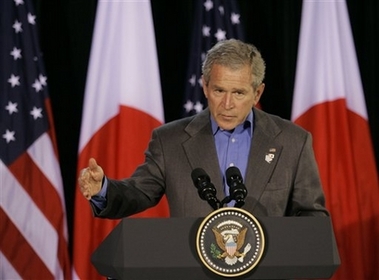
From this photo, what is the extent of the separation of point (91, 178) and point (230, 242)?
20.5 inches

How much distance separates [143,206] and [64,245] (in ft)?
6.53

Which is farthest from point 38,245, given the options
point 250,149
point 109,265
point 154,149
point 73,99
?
point 109,265

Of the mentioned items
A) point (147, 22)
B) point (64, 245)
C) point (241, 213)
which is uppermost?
point (147, 22)

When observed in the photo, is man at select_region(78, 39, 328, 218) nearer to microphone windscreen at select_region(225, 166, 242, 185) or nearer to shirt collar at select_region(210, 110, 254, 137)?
shirt collar at select_region(210, 110, 254, 137)

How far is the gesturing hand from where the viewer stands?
2.46 meters

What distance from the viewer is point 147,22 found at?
16.0ft

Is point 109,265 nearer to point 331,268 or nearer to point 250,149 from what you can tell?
point 331,268

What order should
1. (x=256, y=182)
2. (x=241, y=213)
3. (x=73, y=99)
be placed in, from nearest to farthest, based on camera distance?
(x=241, y=213), (x=256, y=182), (x=73, y=99)

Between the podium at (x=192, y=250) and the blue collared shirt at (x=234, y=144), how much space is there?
0.65m

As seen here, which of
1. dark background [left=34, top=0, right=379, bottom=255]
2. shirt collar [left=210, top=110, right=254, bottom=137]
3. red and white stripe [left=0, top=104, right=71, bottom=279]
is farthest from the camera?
dark background [left=34, top=0, right=379, bottom=255]

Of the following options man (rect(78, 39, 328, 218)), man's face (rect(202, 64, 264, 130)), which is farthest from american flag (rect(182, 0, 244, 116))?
man's face (rect(202, 64, 264, 130))

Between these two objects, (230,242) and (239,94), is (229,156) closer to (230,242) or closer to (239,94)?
(239,94)

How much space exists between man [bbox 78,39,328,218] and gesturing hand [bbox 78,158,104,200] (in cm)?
12

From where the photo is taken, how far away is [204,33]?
5.00m
